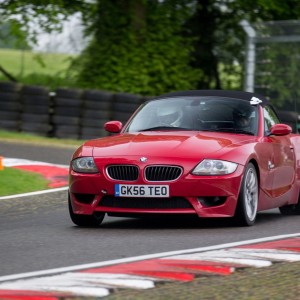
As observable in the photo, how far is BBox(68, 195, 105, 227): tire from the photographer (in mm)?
11102

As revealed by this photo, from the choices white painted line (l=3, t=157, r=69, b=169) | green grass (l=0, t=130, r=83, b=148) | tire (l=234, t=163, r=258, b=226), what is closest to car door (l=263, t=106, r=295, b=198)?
tire (l=234, t=163, r=258, b=226)

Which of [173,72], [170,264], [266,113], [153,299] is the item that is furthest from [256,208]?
[173,72]

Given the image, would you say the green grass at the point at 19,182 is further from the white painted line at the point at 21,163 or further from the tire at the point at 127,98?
the tire at the point at 127,98

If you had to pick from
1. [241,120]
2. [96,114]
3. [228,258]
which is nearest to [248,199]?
[241,120]

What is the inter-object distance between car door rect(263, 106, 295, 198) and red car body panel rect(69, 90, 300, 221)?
67mm

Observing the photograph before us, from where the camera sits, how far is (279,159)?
11.8m

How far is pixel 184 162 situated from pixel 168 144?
39 cm

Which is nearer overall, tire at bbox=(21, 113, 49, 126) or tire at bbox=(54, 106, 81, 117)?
tire at bbox=(54, 106, 81, 117)

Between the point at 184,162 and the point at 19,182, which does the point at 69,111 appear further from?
the point at 184,162

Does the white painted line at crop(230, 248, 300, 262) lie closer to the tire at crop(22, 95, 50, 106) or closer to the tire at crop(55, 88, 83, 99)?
the tire at crop(55, 88, 83, 99)

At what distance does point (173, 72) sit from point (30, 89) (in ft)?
14.9

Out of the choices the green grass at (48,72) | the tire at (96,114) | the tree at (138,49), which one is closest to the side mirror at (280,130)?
the tire at (96,114)

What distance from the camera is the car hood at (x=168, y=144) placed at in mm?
10656

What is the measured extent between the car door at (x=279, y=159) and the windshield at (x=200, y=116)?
25cm
